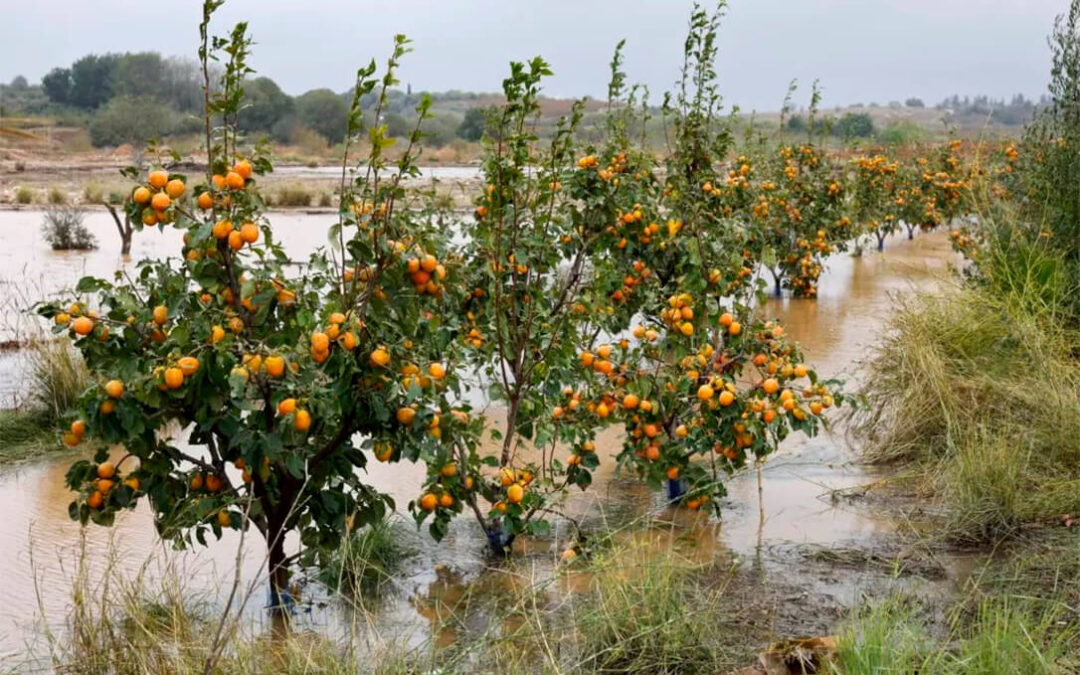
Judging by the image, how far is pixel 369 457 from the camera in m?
6.75

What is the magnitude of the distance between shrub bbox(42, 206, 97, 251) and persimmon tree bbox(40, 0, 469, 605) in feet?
43.8

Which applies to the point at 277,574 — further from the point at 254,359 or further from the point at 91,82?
the point at 91,82

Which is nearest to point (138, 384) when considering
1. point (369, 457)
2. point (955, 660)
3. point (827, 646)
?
point (827, 646)

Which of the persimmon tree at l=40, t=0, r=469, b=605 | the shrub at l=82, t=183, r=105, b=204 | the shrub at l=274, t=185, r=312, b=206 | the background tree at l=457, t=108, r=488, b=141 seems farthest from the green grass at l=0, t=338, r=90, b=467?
the background tree at l=457, t=108, r=488, b=141

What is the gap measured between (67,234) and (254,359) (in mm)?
14175

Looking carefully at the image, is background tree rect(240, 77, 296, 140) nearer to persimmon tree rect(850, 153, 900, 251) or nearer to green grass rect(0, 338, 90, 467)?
persimmon tree rect(850, 153, 900, 251)

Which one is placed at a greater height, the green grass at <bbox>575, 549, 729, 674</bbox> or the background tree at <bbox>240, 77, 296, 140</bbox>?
the background tree at <bbox>240, 77, 296, 140</bbox>

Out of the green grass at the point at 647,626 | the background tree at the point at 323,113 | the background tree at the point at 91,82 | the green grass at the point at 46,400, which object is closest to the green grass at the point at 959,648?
the green grass at the point at 647,626

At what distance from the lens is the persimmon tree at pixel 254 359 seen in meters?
3.88

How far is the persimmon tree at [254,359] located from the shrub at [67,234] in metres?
13.4

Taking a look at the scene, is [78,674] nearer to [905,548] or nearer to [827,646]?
[827,646]

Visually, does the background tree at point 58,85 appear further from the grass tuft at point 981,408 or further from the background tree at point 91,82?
the grass tuft at point 981,408

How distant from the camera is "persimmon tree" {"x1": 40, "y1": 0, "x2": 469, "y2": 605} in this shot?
3881mm

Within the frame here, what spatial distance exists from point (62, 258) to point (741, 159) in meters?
9.96
